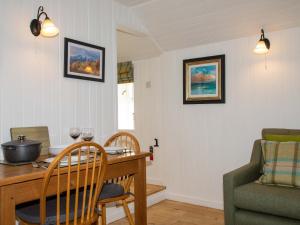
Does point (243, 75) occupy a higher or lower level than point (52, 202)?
higher

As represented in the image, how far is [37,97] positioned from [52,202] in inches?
35.3

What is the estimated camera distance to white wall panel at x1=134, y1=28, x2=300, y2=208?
2881mm

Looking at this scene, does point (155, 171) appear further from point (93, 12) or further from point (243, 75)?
point (93, 12)

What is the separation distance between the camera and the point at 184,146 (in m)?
3.61

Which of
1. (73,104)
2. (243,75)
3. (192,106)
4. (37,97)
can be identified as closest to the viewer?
(37,97)

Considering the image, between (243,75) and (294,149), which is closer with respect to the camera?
(294,149)

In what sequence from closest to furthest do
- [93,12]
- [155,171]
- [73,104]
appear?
1. [73,104]
2. [93,12]
3. [155,171]

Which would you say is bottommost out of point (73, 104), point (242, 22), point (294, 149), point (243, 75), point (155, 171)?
point (155, 171)

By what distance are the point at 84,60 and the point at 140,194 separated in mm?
1327

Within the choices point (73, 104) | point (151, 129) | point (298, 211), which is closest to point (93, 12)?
point (73, 104)

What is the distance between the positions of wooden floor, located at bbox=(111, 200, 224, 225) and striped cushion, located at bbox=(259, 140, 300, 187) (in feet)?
2.73

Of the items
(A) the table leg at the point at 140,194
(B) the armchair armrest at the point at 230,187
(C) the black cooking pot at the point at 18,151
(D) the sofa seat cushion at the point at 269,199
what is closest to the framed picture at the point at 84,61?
(C) the black cooking pot at the point at 18,151

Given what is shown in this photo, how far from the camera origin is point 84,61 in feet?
8.60

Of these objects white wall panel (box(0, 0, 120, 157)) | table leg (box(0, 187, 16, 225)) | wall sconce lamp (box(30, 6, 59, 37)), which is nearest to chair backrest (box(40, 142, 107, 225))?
table leg (box(0, 187, 16, 225))
